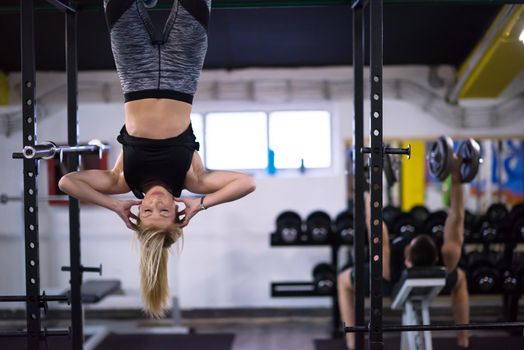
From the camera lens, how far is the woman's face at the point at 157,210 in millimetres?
2049

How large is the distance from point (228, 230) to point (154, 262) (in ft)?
11.5

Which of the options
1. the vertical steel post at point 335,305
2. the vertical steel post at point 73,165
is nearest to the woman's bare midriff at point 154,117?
the vertical steel post at point 73,165

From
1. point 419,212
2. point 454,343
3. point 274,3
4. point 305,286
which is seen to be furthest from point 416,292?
point 419,212

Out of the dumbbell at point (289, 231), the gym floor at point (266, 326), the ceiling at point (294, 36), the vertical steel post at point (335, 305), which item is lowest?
the gym floor at point (266, 326)

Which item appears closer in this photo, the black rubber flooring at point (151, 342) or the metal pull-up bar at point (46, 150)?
the metal pull-up bar at point (46, 150)

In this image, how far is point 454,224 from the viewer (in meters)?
3.41

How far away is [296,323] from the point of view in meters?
5.48

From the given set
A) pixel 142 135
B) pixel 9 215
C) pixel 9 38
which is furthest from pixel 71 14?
pixel 9 215

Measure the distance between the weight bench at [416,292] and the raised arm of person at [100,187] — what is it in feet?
5.60

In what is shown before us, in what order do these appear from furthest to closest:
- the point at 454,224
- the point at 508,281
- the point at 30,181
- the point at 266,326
→ the point at 266,326 → the point at 508,281 → the point at 454,224 → the point at 30,181

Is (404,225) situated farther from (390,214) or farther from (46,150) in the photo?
(46,150)

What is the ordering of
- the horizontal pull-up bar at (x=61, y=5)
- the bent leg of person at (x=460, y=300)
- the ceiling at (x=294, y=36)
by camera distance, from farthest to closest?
the ceiling at (x=294, y=36), the bent leg of person at (x=460, y=300), the horizontal pull-up bar at (x=61, y=5)

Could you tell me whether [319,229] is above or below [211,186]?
below

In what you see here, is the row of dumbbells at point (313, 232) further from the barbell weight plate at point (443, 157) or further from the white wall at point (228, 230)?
the barbell weight plate at point (443, 157)
